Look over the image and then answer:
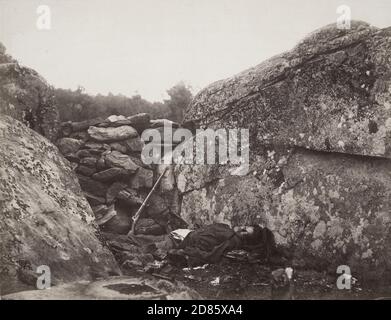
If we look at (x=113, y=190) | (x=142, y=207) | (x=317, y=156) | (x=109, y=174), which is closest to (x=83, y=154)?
(x=109, y=174)

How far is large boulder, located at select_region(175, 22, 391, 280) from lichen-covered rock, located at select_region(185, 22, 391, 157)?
15mm

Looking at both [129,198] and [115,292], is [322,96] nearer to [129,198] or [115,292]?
[129,198]

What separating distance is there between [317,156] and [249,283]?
6.99ft

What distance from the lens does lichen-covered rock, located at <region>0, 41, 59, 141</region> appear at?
683 centimetres

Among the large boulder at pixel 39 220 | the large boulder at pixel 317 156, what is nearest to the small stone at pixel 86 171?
the large boulder at pixel 39 220

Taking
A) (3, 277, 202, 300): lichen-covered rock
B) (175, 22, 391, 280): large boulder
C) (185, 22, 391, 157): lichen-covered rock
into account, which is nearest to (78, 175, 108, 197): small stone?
(175, 22, 391, 280): large boulder

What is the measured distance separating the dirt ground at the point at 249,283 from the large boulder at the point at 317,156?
0.33 meters

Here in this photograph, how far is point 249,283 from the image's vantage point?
213 inches

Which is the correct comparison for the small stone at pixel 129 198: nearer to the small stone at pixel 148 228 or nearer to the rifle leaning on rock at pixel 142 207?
the rifle leaning on rock at pixel 142 207

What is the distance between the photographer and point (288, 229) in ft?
20.3

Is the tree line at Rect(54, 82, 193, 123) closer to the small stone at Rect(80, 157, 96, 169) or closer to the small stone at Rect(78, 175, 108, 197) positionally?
the small stone at Rect(80, 157, 96, 169)

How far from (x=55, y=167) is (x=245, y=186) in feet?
9.34
